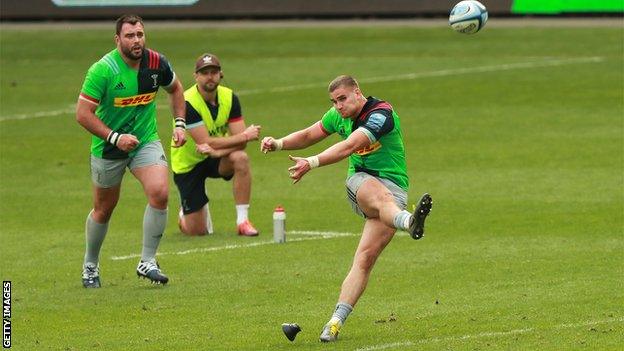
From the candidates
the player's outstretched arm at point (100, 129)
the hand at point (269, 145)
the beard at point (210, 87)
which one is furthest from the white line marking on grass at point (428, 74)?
the hand at point (269, 145)

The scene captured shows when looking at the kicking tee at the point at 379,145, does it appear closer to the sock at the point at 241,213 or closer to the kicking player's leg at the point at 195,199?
the sock at the point at 241,213

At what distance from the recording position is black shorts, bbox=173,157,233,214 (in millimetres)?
19078

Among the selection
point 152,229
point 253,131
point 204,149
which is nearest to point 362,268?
point 152,229

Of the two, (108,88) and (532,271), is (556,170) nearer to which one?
(532,271)

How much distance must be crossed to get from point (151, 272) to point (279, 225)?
8.63 feet

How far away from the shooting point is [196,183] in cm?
1939

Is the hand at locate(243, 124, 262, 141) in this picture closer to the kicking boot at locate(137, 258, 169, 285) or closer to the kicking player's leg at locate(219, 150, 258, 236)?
the kicking boot at locate(137, 258, 169, 285)

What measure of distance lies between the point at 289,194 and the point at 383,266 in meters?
5.33

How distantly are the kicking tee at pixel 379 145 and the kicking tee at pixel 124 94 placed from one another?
285 cm

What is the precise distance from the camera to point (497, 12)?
3941cm

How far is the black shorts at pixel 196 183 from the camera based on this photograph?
1908 centimetres

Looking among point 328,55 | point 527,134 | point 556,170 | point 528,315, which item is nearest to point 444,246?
point 528,315

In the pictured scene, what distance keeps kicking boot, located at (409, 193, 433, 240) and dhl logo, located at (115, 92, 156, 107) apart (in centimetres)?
423

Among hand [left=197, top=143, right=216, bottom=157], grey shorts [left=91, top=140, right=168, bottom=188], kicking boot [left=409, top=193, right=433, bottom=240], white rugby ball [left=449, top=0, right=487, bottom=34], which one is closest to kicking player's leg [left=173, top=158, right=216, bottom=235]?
hand [left=197, top=143, right=216, bottom=157]
